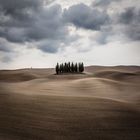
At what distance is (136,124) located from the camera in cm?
1786

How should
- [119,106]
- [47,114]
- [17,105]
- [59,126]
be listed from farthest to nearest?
[119,106]
[17,105]
[47,114]
[59,126]

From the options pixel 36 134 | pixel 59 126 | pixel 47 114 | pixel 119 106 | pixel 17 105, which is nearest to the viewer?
pixel 36 134

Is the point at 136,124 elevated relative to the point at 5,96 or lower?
lower

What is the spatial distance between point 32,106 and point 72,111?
10.8 ft

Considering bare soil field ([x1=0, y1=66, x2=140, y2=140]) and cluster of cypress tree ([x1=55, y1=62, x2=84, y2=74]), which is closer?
bare soil field ([x1=0, y1=66, x2=140, y2=140])

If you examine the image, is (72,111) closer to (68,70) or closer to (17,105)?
(17,105)

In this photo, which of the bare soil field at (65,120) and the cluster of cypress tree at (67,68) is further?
the cluster of cypress tree at (67,68)

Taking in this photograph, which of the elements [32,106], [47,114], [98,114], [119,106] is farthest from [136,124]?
[32,106]

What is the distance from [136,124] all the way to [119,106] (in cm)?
456

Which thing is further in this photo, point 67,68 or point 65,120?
point 67,68

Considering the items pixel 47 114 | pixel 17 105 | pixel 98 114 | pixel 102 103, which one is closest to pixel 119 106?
pixel 102 103

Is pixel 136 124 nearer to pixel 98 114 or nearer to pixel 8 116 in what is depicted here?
pixel 98 114

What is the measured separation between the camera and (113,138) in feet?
50.0

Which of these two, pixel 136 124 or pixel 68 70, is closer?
pixel 136 124
